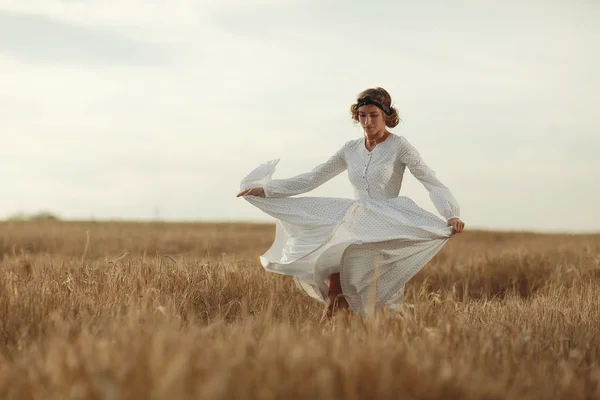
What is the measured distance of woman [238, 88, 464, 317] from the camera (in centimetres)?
562

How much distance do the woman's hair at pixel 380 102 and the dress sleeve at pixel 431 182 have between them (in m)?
0.20

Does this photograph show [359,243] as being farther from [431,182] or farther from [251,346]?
[251,346]

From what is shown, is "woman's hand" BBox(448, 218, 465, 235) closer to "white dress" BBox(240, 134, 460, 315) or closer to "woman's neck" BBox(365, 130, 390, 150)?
"white dress" BBox(240, 134, 460, 315)

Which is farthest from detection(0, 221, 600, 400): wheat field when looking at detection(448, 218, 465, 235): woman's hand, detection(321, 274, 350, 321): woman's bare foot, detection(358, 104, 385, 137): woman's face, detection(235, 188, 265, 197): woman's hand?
detection(358, 104, 385, 137): woman's face

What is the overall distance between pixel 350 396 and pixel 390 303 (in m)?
3.61

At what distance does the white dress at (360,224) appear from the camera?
5.61 metres

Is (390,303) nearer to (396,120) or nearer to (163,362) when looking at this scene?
(396,120)

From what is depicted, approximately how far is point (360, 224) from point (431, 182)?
2.42 ft

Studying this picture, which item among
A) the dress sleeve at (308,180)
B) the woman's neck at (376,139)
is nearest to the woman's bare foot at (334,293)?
the dress sleeve at (308,180)

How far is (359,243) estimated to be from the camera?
216 inches

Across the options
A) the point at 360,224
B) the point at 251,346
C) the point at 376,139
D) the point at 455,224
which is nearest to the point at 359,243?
the point at 360,224

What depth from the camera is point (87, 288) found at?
5.66 metres

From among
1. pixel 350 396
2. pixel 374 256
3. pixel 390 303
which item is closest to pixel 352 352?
pixel 350 396

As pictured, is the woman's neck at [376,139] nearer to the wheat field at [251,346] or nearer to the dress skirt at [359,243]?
the dress skirt at [359,243]
